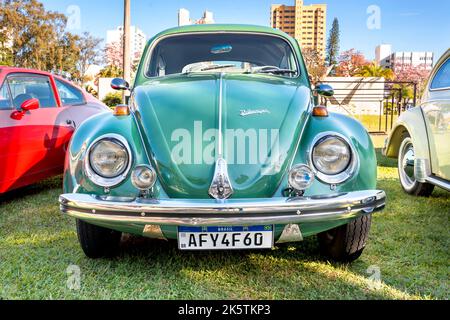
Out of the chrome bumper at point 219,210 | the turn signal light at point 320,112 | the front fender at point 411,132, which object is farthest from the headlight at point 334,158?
the front fender at point 411,132

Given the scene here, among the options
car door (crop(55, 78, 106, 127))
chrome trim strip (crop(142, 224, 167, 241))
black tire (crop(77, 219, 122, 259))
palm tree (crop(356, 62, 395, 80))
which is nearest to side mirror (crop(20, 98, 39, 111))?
car door (crop(55, 78, 106, 127))

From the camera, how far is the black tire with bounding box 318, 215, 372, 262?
262 centimetres

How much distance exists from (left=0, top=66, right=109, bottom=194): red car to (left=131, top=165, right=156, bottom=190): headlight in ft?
7.80

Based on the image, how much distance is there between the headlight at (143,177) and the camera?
2305 millimetres

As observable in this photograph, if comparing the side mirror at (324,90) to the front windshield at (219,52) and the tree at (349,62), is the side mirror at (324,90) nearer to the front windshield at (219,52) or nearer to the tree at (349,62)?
the front windshield at (219,52)

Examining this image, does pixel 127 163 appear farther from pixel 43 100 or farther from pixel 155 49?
pixel 43 100

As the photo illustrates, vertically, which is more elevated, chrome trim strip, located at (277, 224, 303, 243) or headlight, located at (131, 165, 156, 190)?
headlight, located at (131, 165, 156, 190)

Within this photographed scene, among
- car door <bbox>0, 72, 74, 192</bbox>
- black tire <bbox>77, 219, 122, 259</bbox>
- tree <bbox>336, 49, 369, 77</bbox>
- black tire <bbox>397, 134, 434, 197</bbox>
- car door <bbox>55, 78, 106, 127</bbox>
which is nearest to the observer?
black tire <bbox>77, 219, 122, 259</bbox>

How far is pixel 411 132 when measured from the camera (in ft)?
15.1

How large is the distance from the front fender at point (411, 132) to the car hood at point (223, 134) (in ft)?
6.83

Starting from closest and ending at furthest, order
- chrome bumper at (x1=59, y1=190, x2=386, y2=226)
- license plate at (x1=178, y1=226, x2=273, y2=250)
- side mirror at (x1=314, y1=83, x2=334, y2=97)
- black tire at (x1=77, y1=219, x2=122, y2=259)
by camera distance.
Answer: chrome bumper at (x1=59, y1=190, x2=386, y2=226)
license plate at (x1=178, y1=226, x2=273, y2=250)
black tire at (x1=77, y1=219, x2=122, y2=259)
side mirror at (x1=314, y1=83, x2=334, y2=97)

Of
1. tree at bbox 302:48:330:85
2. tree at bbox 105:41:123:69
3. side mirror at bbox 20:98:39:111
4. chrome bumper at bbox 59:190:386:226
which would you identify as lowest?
chrome bumper at bbox 59:190:386:226

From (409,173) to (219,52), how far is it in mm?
2852

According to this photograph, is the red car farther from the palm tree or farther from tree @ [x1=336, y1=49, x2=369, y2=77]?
tree @ [x1=336, y1=49, x2=369, y2=77]
